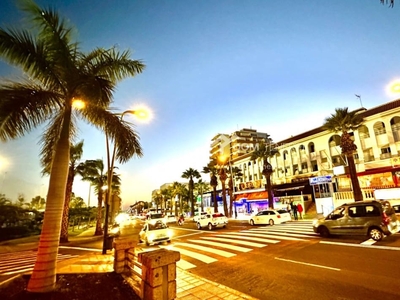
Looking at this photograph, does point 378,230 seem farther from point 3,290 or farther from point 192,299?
point 3,290

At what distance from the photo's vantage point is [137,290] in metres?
5.44

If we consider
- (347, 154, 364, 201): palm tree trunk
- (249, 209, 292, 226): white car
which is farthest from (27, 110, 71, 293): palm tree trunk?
(347, 154, 364, 201): palm tree trunk

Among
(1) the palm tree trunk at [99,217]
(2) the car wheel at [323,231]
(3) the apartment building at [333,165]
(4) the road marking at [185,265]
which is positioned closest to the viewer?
(4) the road marking at [185,265]

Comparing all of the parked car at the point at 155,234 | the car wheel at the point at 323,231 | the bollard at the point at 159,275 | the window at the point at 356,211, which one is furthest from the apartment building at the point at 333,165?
the bollard at the point at 159,275

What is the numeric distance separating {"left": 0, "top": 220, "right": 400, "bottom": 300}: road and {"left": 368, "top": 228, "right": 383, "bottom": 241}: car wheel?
9.5 inches

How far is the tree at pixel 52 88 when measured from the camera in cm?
554

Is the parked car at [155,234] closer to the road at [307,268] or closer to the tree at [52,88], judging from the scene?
the road at [307,268]

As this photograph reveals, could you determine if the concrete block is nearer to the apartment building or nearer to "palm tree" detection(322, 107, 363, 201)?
"palm tree" detection(322, 107, 363, 201)

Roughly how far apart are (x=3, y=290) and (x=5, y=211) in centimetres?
3285

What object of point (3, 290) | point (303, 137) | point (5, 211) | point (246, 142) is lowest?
point (3, 290)

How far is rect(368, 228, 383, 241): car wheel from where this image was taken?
36.6 feet

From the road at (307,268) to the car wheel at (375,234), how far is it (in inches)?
9.5

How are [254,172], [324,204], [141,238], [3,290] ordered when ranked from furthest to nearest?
[254,172]
[324,204]
[141,238]
[3,290]

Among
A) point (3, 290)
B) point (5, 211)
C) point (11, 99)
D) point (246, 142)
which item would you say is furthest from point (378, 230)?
point (246, 142)
